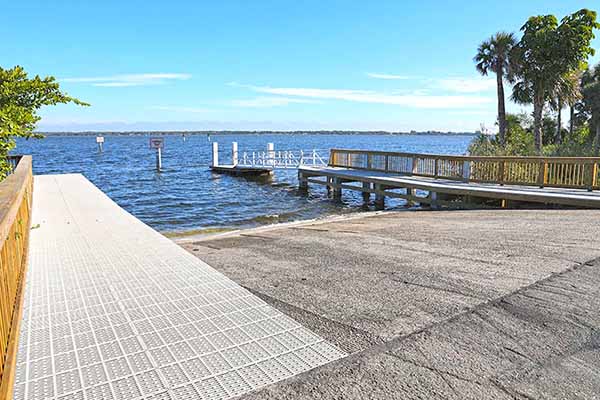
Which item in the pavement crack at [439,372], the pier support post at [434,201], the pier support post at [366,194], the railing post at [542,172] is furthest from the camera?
the pier support post at [366,194]

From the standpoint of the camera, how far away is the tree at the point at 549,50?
19.1m

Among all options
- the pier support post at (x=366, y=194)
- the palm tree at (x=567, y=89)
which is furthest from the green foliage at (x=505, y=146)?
the pier support post at (x=366, y=194)

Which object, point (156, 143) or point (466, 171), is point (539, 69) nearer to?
point (466, 171)

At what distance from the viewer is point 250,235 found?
26.2 feet

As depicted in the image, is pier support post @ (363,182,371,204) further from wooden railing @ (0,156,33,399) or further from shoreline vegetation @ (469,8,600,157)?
wooden railing @ (0,156,33,399)

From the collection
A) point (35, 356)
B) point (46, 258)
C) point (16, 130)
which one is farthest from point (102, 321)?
point (16, 130)

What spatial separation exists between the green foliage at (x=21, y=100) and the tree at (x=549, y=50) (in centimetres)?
1770

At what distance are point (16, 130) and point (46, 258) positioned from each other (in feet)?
5.11

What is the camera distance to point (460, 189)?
41.4 ft

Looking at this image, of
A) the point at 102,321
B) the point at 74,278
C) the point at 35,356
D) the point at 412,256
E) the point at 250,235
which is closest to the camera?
the point at 35,356

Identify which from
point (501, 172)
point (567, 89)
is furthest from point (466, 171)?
point (567, 89)

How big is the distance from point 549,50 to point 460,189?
38.1 feet

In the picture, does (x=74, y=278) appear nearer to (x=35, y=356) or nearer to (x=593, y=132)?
(x=35, y=356)

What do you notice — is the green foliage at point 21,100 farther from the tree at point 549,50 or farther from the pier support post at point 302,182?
the tree at point 549,50
